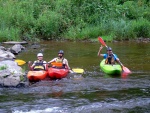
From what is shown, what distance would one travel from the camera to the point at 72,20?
21156 mm

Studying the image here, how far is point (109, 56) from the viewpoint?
37.6 ft

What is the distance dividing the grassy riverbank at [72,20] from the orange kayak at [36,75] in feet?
29.6

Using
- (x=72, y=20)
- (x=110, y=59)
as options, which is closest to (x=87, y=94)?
(x=110, y=59)

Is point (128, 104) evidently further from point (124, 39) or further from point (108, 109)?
point (124, 39)

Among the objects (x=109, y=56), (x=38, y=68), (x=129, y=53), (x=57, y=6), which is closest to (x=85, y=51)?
(x=129, y=53)

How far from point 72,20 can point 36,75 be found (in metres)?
11.7

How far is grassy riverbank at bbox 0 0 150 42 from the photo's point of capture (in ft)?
64.0

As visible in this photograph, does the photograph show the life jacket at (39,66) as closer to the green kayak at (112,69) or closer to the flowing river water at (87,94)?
the flowing river water at (87,94)

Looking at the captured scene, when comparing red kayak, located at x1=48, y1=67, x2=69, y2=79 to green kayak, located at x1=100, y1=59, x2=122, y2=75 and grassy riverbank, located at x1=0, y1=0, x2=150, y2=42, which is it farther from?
grassy riverbank, located at x1=0, y1=0, x2=150, y2=42

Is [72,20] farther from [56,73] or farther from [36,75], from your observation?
[36,75]

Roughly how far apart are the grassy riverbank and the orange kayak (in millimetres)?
9021

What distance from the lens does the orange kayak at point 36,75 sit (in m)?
9.72

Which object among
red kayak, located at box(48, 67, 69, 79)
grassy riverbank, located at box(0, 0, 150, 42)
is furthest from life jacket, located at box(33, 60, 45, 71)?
grassy riverbank, located at box(0, 0, 150, 42)

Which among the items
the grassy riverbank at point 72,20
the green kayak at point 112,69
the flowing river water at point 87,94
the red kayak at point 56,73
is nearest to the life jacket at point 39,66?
the red kayak at point 56,73
